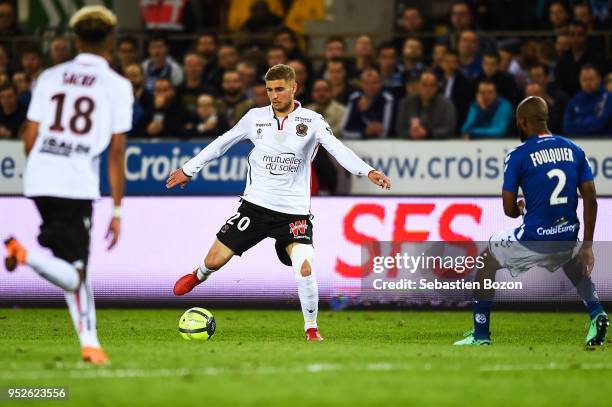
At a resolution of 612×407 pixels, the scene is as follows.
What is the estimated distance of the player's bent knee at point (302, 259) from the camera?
1153 centimetres

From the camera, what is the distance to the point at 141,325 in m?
13.4

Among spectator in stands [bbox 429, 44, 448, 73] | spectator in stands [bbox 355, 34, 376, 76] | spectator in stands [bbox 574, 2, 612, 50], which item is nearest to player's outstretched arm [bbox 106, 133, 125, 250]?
spectator in stands [bbox 429, 44, 448, 73]

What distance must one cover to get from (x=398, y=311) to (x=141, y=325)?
11.5 feet

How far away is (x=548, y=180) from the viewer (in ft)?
35.8

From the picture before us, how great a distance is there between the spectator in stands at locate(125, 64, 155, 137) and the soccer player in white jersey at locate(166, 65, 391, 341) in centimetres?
756

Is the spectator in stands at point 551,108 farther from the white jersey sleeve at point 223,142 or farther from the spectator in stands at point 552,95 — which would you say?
the white jersey sleeve at point 223,142

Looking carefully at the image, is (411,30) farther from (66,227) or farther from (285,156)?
(66,227)

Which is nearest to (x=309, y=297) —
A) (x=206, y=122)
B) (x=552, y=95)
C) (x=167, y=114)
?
(x=206, y=122)

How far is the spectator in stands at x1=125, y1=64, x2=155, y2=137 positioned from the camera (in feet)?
63.4

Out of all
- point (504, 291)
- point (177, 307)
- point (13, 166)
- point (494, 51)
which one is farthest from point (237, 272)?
point (494, 51)

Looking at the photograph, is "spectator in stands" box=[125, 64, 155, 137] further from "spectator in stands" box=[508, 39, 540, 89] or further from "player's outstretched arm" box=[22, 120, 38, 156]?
"player's outstretched arm" box=[22, 120, 38, 156]

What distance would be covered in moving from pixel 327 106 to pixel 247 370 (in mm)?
10460

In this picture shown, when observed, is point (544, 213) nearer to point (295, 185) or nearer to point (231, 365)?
point (295, 185)

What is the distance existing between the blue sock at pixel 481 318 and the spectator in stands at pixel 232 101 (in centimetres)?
833
